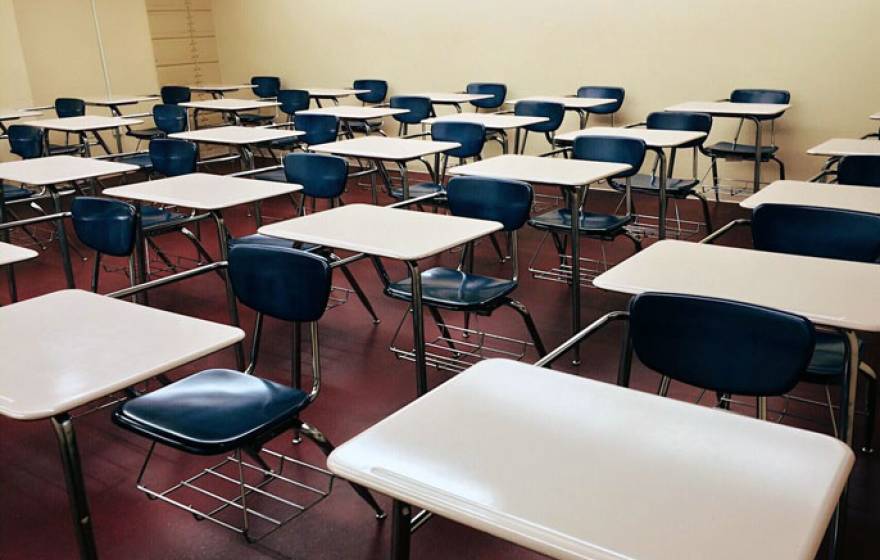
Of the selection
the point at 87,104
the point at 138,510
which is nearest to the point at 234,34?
the point at 87,104

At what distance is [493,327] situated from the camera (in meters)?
4.12

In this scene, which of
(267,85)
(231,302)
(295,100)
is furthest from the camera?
(267,85)

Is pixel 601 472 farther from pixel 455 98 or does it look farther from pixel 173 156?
pixel 455 98

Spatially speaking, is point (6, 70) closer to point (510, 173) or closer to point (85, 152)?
point (85, 152)

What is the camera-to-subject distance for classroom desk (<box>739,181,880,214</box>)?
3098 mm

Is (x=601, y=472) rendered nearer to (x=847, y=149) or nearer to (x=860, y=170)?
(x=860, y=170)

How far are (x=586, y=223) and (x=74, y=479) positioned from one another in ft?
10.2

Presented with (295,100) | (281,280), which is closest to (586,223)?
(281,280)

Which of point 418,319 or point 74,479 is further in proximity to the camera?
point 418,319

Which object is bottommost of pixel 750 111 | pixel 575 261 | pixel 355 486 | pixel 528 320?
pixel 355 486

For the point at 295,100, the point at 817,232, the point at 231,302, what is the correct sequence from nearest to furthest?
the point at 817,232 < the point at 231,302 < the point at 295,100

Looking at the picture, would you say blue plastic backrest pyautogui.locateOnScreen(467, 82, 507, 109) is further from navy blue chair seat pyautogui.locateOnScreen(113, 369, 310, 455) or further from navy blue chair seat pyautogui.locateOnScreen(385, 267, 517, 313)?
navy blue chair seat pyautogui.locateOnScreen(113, 369, 310, 455)

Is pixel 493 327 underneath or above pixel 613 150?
underneath

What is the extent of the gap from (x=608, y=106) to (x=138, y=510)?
5502 mm
